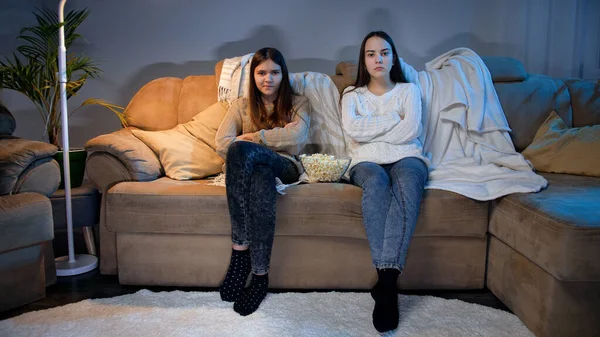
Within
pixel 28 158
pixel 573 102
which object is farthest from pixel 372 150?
pixel 28 158

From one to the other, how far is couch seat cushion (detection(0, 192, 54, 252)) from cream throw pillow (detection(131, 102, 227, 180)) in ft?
1.71

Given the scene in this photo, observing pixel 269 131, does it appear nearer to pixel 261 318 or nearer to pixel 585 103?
pixel 261 318

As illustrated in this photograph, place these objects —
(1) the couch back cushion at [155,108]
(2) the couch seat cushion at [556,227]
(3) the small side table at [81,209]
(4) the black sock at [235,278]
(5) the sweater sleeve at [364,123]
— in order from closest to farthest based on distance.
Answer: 1. (2) the couch seat cushion at [556,227]
2. (4) the black sock at [235,278]
3. (5) the sweater sleeve at [364,123]
4. (3) the small side table at [81,209]
5. (1) the couch back cushion at [155,108]

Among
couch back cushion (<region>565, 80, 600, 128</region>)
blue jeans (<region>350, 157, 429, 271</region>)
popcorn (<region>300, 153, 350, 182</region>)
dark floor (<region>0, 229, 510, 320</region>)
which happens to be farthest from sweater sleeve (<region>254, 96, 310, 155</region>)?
couch back cushion (<region>565, 80, 600, 128</region>)

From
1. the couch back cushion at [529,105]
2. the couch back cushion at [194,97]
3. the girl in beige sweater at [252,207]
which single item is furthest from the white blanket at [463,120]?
the couch back cushion at [194,97]

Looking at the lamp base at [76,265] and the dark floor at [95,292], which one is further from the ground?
the lamp base at [76,265]

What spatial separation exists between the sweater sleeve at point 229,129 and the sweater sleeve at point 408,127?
63 centimetres

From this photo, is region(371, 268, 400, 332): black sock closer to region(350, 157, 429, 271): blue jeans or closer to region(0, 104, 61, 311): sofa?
region(350, 157, 429, 271): blue jeans

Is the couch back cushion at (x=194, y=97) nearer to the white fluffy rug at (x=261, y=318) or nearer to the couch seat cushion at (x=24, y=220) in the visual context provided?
the couch seat cushion at (x=24, y=220)

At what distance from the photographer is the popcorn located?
183 centimetres

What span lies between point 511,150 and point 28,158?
83.1 inches

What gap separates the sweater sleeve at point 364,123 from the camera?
1.95 m

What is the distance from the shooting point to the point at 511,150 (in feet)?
6.95

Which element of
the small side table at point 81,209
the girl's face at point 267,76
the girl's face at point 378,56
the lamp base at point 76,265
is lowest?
the lamp base at point 76,265
